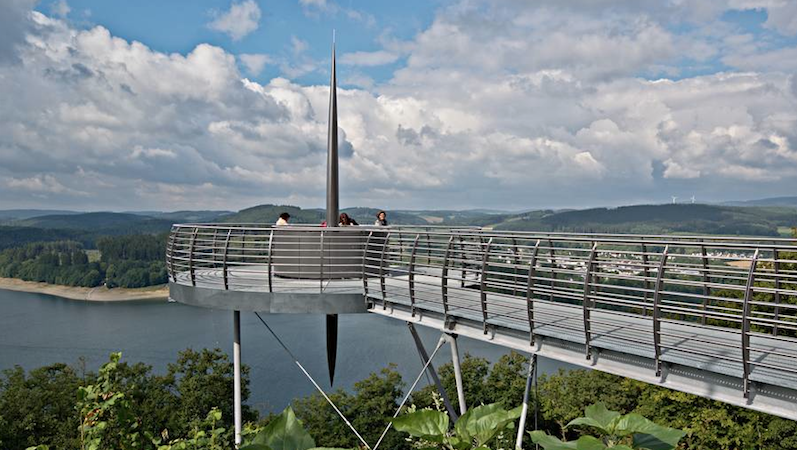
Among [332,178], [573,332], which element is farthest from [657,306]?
[332,178]

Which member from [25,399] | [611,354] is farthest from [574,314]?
[25,399]

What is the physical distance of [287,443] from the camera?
102 centimetres

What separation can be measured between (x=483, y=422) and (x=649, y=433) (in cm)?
37

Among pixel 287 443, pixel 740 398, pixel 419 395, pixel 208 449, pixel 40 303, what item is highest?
pixel 287 443

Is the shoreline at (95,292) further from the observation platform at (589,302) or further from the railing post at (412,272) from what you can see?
the railing post at (412,272)

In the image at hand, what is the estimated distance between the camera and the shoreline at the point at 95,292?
116 metres

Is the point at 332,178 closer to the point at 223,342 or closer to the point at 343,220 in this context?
the point at 343,220

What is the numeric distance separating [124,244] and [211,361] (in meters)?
134

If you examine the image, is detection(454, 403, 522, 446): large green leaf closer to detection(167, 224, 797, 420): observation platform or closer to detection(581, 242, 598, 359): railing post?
detection(167, 224, 797, 420): observation platform

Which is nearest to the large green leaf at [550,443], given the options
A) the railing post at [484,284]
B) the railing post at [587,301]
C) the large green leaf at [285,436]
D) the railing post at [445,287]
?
the large green leaf at [285,436]

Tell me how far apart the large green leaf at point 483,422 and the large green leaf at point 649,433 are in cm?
25

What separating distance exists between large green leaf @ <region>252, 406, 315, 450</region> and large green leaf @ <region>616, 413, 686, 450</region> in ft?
2.37

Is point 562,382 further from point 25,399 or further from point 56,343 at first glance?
point 56,343

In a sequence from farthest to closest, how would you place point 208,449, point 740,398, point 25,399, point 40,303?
point 40,303 < point 25,399 < point 740,398 < point 208,449
